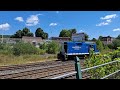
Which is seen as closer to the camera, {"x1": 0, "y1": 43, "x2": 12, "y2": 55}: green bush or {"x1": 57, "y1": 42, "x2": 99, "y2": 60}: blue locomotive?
{"x1": 57, "y1": 42, "x2": 99, "y2": 60}: blue locomotive

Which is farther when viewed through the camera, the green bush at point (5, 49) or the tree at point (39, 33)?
the tree at point (39, 33)

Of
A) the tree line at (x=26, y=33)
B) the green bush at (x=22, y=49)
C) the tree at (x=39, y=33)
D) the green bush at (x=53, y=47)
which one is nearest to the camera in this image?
the green bush at (x=22, y=49)

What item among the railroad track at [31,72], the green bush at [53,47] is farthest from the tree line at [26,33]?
the railroad track at [31,72]

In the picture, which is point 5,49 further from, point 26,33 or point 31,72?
point 31,72

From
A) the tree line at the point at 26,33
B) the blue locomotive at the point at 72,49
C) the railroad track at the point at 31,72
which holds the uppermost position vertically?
the tree line at the point at 26,33

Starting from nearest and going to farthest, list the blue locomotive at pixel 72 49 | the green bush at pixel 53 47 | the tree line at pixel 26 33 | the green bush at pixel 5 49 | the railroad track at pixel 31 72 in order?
the railroad track at pixel 31 72
the blue locomotive at pixel 72 49
the green bush at pixel 5 49
the green bush at pixel 53 47
the tree line at pixel 26 33

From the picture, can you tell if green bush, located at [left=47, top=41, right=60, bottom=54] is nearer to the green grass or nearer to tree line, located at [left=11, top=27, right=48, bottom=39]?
tree line, located at [left=11, top=27, right=48, bottom=39]

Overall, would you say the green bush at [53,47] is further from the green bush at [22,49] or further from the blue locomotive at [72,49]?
the blue locomotive at [72,49]

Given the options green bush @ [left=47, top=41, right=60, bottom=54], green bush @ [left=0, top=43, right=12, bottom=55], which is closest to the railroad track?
green bush @ [left=0, top=43, right=12, bottom=55]

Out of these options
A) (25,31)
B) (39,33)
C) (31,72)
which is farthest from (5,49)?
(39,33)
